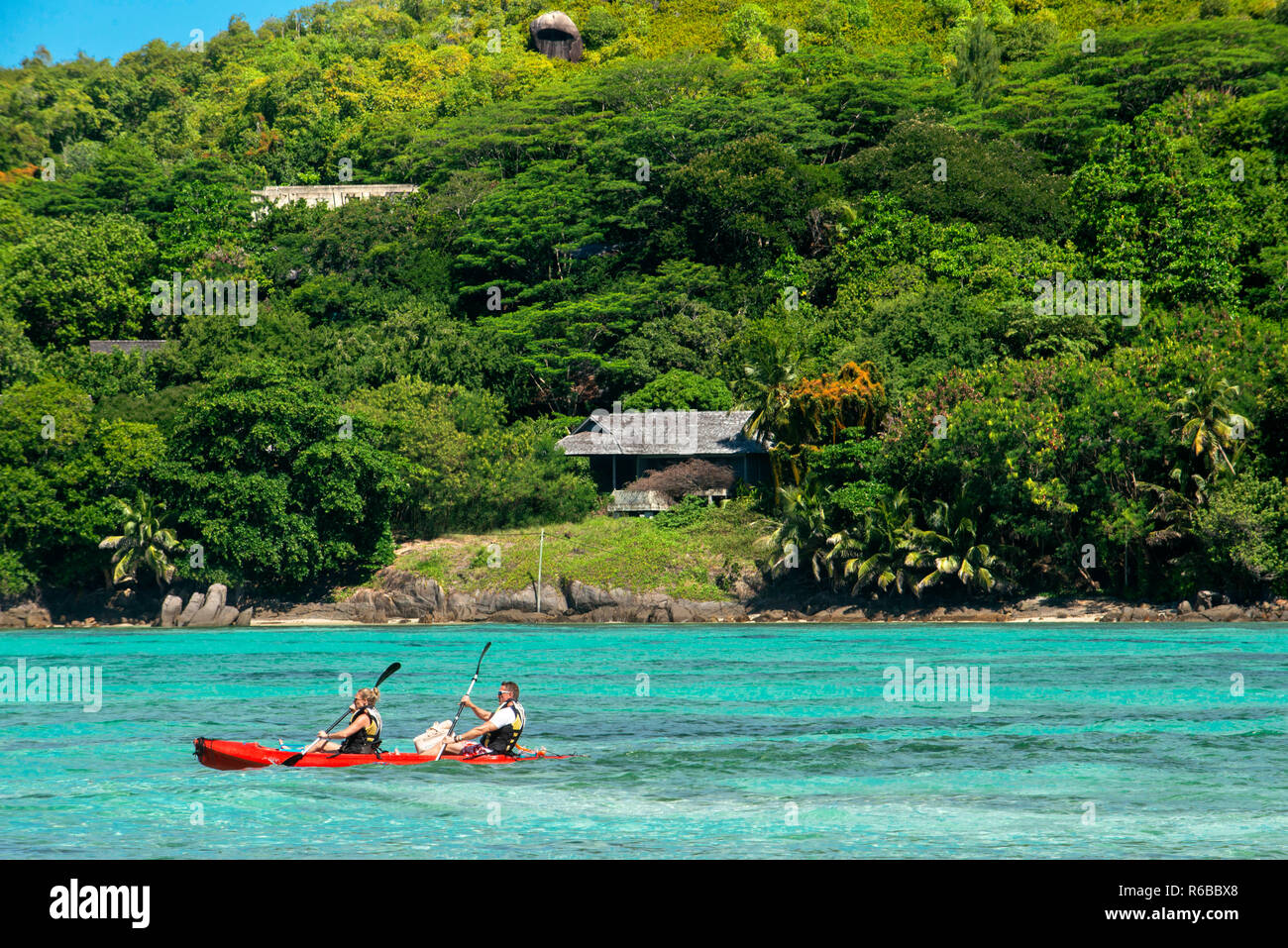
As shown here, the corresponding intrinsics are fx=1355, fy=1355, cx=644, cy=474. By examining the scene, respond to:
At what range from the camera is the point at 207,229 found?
71750 millimetres

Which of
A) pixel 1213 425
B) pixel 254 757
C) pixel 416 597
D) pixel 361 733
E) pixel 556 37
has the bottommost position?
pixel 416 597

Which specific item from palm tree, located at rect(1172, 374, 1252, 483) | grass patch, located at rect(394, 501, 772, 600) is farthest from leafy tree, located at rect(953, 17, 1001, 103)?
palm tree, located at rect(1172, 374, 1252, 483)

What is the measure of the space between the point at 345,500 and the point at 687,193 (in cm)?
2646

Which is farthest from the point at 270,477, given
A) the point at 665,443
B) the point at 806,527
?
the point at 806,527

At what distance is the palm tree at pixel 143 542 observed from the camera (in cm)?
4697

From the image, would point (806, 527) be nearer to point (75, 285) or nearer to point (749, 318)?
point (749, 318)

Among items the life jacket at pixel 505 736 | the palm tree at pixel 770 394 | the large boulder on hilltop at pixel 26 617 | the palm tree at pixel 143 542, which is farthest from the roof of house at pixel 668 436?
the life jacket at pixel 505 736

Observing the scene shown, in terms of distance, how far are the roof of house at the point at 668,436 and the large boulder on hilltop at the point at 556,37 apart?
56336 millimetres

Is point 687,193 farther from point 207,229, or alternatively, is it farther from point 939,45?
point 939,45

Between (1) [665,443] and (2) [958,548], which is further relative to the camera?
(1) [665,443]

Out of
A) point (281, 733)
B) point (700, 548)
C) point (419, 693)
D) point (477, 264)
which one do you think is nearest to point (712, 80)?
point (477, 264)

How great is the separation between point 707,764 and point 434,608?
1187 inches

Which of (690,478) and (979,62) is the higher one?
(979,62)

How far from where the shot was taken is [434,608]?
49.2m
